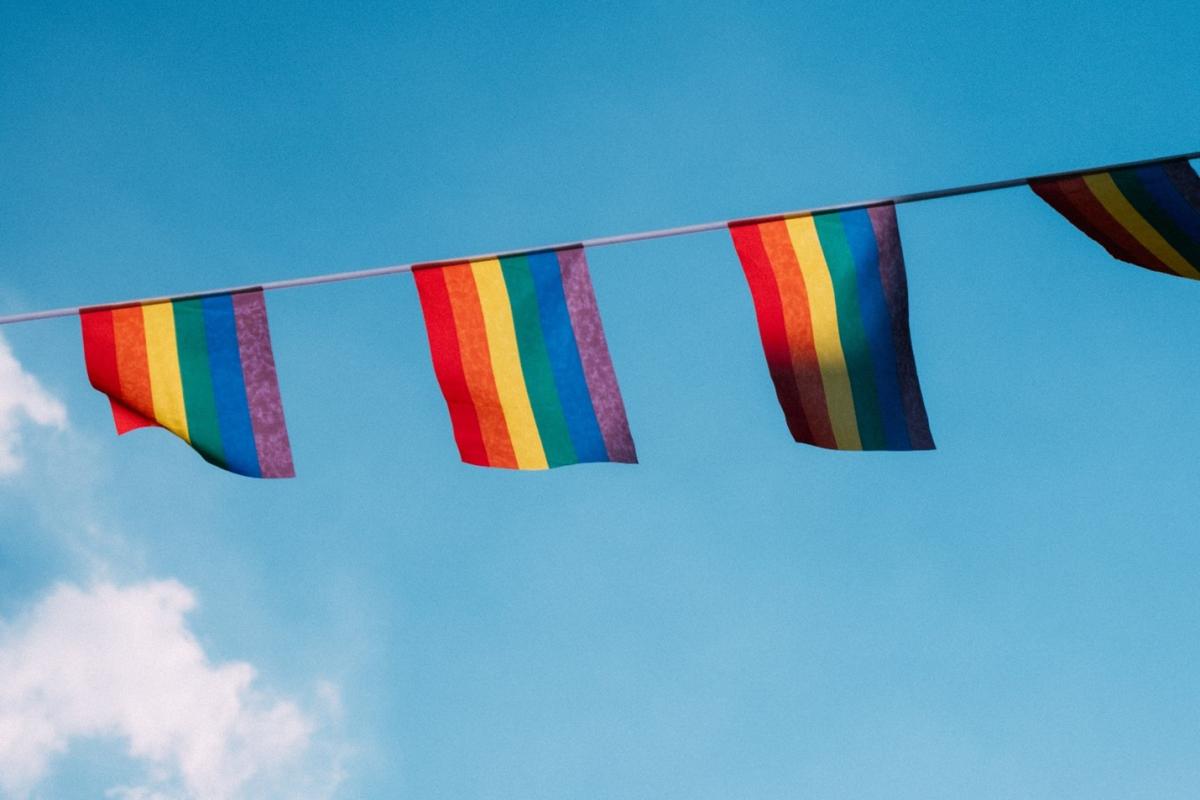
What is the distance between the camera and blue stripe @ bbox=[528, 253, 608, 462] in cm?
480

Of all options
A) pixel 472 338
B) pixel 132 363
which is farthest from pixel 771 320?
pixel 132 363

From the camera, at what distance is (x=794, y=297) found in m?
4.79

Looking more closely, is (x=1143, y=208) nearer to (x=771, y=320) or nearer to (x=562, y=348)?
(x=771, y=320)

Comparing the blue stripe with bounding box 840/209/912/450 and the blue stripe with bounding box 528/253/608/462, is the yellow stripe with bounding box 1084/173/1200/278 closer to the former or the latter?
the blue stripe with bounding box 840/209/912/450

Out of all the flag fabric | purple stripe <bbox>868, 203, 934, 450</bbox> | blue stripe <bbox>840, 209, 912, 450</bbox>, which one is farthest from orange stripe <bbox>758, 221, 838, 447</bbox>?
purple stripe <bbox>868, 203, 934, 450</bbox>

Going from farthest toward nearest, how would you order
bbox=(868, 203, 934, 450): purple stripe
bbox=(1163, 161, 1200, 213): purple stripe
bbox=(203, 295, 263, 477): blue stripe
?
bbox=(203, 295, 263, 477): blue stripe < bbox=(868, 203, 934, 450): purple stripe < bbox=(1163, 161, 1200, 213): purple stripe

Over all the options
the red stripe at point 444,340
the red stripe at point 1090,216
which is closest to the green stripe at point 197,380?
the red stripe at point 444,340

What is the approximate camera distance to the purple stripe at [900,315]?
4.71m

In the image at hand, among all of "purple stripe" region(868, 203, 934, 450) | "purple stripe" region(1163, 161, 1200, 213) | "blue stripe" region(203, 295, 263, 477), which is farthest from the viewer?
"blue stripe" region(203, 295, 263, 477)

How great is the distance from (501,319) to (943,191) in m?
1.91

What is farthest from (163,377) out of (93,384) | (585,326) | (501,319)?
(585,326)

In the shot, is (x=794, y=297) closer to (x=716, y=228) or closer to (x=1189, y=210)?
(x=716, y=228)

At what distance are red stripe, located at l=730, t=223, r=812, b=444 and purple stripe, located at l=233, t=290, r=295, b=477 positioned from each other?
6.91 ft

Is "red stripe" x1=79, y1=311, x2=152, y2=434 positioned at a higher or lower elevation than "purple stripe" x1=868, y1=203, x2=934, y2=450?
higher
